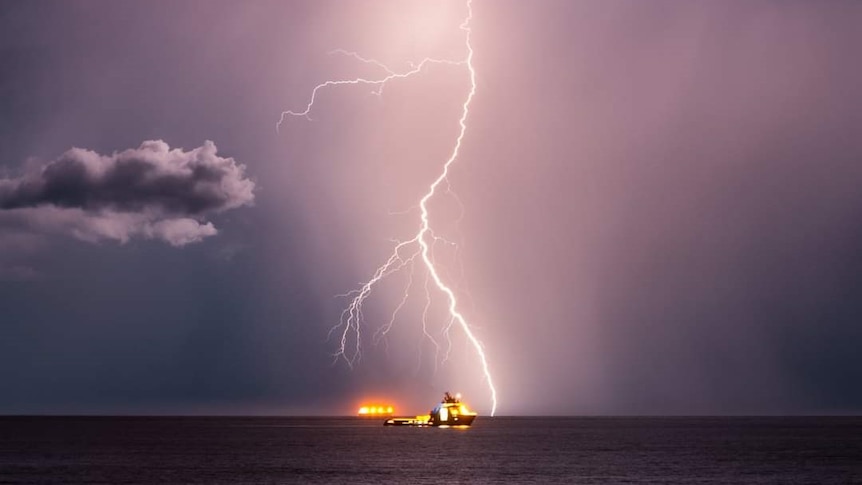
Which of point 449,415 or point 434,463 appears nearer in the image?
point 434,463

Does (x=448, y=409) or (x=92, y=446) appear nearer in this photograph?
(x=92, y=446)

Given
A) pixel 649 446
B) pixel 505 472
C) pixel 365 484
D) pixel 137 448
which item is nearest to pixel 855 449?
pixel 649 446

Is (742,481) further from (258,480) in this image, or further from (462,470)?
(258,480)

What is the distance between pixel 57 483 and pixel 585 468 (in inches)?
1689

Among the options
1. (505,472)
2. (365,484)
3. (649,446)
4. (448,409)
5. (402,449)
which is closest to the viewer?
(365,484)

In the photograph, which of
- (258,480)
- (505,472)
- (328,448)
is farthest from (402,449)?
(258,480)

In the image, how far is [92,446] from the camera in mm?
137500

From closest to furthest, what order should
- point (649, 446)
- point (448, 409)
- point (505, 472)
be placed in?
point (505, 472)
point (649, 446)
point (448, 409)

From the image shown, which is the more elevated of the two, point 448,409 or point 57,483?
point 448,409

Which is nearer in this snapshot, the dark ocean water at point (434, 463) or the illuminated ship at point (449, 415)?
the dark ocean water at point (434, 463)

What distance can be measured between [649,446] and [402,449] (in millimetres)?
32935

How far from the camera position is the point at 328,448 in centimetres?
13225

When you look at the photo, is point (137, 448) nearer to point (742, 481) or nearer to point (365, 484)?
point (365, 484)

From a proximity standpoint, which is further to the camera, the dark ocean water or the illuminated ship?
the illuminated ship
